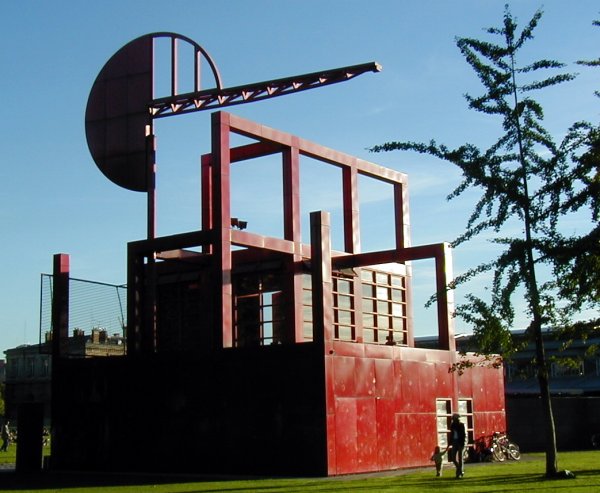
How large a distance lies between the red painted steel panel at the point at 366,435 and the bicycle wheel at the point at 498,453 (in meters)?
6.87

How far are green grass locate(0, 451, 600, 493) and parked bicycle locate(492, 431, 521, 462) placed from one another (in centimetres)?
500

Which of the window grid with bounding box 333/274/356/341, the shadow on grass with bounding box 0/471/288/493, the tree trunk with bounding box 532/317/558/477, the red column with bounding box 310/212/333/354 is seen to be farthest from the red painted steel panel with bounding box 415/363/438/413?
the tree trunk with bounding box 532/317/558/477

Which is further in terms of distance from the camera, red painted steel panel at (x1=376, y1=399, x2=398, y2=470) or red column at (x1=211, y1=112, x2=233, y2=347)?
red column at (x1=211, y1=112, x2=233, y2=347)

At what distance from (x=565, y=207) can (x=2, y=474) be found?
69.7 ft

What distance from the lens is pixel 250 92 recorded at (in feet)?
131

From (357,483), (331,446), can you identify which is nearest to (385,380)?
(331,446)

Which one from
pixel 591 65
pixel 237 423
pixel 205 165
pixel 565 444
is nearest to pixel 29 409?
pixel 237 423

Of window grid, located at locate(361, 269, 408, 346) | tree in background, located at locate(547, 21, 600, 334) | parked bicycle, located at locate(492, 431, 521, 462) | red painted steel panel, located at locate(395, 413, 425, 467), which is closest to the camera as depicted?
tree in background, located at locate(547, 21, 600, 334)

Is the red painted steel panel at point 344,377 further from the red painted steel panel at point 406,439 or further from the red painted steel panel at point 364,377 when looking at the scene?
the red painted steel panel at point 406,439

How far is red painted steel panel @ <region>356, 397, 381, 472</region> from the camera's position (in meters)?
31.5

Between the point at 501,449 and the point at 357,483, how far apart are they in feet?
43.6

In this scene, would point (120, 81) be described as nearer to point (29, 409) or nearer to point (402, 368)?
point (29, 409)

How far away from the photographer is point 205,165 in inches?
1754

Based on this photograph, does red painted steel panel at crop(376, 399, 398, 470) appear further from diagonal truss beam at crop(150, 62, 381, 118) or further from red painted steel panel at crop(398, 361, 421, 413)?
diagonal truss beam at crop(150, 62, 381, 118)
